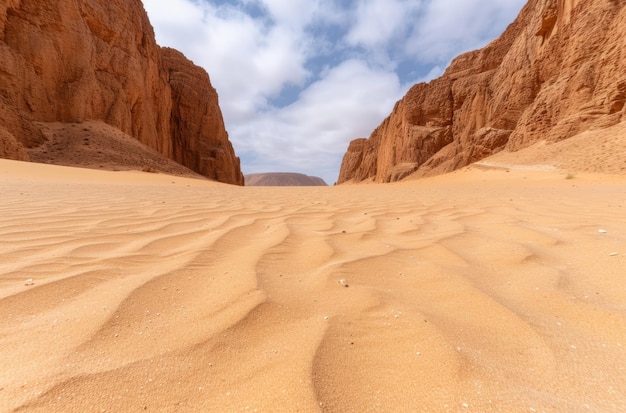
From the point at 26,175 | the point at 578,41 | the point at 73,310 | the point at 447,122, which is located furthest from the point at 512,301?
the point at 447,122

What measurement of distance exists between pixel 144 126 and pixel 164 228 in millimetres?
27863

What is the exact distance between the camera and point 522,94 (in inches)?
786

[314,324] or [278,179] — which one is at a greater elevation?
[278,179]

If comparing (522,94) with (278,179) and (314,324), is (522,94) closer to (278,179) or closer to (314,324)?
(314,324)

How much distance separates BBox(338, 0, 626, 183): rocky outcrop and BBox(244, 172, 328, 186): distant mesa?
87196mm

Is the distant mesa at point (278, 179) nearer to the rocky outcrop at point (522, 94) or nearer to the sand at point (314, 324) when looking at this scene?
the rocky outcrop at point (522, 94)

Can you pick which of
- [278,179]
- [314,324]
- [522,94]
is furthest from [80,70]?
[278,179]

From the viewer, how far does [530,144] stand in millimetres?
16688

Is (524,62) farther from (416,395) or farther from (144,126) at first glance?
(144,126)

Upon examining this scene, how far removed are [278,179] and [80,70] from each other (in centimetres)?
10650

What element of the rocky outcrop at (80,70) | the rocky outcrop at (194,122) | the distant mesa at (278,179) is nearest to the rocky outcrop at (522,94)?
the rocky outcrop at (194,122)

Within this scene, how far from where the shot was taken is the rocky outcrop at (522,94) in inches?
543

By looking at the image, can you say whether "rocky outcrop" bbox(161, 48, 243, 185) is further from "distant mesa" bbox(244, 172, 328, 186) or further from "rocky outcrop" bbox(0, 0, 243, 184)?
"distant mesa" bbox(244, 172, 328, 186)

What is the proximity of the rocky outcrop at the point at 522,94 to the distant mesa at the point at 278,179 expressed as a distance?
286ft
